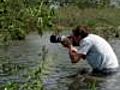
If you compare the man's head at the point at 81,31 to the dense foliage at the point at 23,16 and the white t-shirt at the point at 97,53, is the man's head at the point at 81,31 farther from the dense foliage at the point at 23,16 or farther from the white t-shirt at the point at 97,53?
the dense foliage at the point at 23,16

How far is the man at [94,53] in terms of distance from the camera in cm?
1188

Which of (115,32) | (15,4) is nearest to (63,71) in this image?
(15,4)

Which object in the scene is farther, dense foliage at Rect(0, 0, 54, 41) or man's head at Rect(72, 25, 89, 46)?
man's head at Rect(72, 25, 89, 46)

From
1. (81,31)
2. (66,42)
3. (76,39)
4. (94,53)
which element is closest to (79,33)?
(81,31)

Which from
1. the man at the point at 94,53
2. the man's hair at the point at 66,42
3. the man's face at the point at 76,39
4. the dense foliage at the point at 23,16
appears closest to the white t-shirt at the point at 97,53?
the man at the point at 94,53

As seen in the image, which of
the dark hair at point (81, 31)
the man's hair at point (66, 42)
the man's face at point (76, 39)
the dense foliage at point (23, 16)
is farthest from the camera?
the man's face at point (76, 39)

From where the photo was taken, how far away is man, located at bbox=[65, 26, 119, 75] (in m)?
11.9

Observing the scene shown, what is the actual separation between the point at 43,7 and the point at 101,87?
5.08 metres

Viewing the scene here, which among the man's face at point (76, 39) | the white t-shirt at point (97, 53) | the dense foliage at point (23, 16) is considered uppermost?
the dense foliage at point (23, 16)

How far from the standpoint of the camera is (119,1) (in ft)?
212

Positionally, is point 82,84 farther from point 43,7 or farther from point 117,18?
point 117,18

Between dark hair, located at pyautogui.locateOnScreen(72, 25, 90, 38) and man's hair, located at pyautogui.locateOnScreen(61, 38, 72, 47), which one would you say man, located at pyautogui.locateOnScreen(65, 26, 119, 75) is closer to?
dark hair, located at pyautogui.locateOnScreen(72, 25, 90, 38)

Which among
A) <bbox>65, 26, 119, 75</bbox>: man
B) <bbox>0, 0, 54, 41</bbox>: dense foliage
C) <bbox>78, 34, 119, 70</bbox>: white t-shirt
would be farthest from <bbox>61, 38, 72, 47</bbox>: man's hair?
<bbox>0, 0, 54, 41</bbox>: dense foliage

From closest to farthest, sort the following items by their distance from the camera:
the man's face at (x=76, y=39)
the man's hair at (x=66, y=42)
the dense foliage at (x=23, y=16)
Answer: the dense foliage at (x=23, y=16), the man's hair at (x=66, y=42), the man's face at (x=76, y=39)
